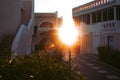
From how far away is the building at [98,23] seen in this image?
85.0ft

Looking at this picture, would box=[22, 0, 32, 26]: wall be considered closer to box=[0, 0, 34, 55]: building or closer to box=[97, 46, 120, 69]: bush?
box=[0, 0, 34, 55]: building

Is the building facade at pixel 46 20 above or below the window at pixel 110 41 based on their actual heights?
above

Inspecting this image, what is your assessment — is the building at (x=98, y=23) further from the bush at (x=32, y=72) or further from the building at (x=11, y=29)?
the bush at (x=32, y=72)

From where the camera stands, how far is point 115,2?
83.8 feet

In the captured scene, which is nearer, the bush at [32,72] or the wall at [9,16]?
the bush at [32,72]

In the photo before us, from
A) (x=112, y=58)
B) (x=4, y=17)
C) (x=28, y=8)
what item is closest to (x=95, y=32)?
(x=28, y=8)

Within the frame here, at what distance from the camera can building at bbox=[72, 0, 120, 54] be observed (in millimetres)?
25908

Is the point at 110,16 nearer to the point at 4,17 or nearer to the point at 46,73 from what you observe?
the point at 4,17

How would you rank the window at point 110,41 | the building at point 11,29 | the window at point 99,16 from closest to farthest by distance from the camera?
1. the building at point 11,29
2. the window at point 110,41
3. the window at point 99,16

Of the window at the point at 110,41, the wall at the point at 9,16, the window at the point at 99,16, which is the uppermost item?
the window at the point at 99,16

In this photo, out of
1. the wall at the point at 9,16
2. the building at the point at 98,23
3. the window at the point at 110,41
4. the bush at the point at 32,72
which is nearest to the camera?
the bush at the point at 32,72

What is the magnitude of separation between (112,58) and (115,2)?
30.6ft

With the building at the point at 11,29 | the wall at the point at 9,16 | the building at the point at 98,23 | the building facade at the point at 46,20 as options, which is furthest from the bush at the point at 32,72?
the building facade at the point at 46,20

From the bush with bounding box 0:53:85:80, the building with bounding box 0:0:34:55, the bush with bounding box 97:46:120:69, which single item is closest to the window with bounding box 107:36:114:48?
the bush with bounding box 97:46:120:69
